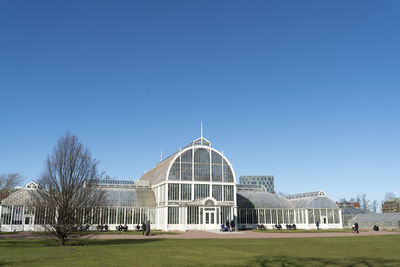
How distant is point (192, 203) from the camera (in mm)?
57625

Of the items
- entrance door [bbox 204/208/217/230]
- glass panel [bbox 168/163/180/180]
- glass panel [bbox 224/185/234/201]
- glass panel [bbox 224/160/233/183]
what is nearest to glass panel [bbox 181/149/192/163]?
glass panel [bbox 168/163/180/180]

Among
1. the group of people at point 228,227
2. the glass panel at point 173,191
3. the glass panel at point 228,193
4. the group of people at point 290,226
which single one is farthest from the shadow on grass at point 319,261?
the group of people at point 290,226

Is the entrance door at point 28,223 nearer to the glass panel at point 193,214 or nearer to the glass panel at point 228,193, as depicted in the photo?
the glass panel at point 193,214

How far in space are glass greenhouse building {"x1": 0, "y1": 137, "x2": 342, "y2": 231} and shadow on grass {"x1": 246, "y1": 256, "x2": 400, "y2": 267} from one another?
3769 centimetres

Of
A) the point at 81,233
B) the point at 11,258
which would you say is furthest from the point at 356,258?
the point at 81,233

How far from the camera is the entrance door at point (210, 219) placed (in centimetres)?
5784

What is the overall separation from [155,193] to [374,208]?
12708 cm

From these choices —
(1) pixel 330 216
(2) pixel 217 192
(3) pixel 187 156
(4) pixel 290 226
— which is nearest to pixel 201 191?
(2) pixel 217 192

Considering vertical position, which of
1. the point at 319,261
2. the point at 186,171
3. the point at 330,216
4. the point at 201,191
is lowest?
the point at 319,261

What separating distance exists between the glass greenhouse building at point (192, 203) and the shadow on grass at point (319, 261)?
1484 inches

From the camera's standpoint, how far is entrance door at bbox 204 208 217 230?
57.8 m

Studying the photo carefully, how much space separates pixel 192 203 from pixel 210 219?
4109 millimetres

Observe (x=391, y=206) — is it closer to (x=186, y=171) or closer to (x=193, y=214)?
(x=186, y=171)

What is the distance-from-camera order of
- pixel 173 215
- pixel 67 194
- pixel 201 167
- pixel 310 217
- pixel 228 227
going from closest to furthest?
1. pixel 67 194
2. pixel 228 227
3. pixel 173 215
4. pixel 201 167
5. pixel 310 217
